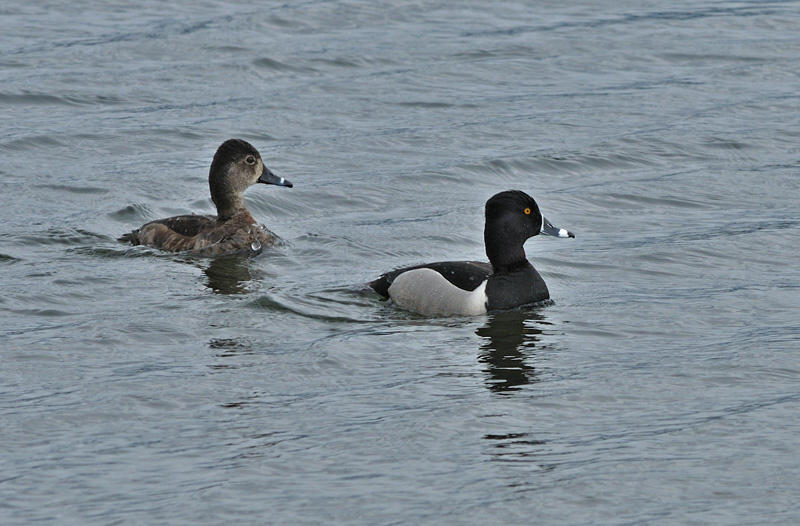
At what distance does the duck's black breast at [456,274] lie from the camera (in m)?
13.1

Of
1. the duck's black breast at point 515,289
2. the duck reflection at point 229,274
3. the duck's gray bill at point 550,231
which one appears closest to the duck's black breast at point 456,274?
the duck's black breast at point 515,289

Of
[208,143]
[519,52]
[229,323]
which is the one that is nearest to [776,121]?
[519,52]

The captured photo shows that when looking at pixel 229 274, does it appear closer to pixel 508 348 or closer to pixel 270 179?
pixel 270 179

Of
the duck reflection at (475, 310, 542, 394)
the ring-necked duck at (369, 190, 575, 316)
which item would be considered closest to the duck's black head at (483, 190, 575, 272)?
the ring-necked duck at (369, 190, 575, 316)

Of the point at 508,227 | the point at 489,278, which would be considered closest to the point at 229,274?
the point at 489,278

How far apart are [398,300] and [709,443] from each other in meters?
4.04

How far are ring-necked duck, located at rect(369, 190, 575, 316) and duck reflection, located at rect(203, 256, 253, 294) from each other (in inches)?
51.7

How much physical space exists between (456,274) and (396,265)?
178cm

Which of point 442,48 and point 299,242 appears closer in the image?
point 299,242

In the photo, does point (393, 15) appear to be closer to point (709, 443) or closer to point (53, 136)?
point (53, 136)

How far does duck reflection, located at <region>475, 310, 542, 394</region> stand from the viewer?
11.1 m

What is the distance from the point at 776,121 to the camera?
20.6m

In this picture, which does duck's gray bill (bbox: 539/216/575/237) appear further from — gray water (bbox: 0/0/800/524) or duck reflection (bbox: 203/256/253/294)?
duck reflection (bbox: 203/256/253/294)

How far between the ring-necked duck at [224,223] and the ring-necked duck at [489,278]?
2.15 meters
